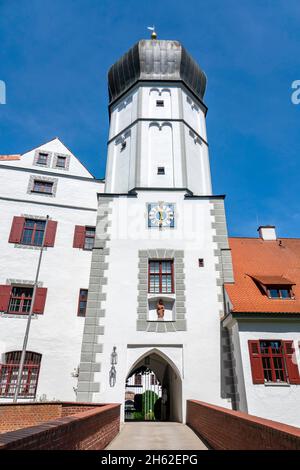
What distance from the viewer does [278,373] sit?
462 inches

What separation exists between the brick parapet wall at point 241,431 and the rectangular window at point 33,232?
1193 cm

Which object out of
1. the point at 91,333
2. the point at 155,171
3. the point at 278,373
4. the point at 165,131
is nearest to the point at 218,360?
the point at 278,373

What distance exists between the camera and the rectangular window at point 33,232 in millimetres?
17672

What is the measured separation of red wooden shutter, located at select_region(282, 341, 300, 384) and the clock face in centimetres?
741

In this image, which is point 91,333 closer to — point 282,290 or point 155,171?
point 282,290

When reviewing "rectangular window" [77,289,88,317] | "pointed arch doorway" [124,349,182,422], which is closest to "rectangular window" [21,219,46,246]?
"rectangular window" [77,289,88,317]

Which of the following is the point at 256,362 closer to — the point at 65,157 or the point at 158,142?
the point at 158,142

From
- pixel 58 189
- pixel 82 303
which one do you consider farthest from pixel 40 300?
pixel 58 189

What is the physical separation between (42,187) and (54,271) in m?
5.49

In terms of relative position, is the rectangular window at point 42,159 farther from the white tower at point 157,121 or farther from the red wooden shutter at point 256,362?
the red wooden shutter at point 256,362

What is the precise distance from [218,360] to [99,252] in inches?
278

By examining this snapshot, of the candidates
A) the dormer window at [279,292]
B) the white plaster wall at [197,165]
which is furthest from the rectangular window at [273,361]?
the white plaster wall at [197,165]

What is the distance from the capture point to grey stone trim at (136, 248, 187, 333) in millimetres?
13672

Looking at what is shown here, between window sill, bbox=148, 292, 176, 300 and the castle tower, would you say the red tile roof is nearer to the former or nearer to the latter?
the castle tower
